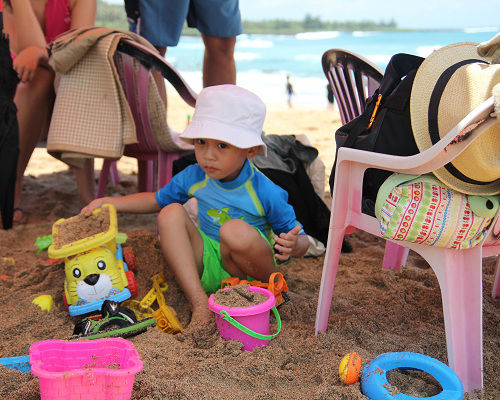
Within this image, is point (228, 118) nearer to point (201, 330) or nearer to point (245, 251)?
point (245, 251)

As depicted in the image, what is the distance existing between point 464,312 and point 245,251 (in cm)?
84

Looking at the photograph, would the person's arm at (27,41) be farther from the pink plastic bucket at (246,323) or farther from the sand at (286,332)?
the pink plastic bucket at (246,323)

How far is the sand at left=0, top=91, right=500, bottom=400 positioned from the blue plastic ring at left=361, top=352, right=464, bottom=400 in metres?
0.04

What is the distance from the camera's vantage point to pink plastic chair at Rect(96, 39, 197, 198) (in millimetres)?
2555

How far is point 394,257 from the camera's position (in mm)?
2326

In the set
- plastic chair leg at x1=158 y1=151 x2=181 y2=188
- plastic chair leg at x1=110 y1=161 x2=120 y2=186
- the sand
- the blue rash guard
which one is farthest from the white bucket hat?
plastic chair leg at x1=110 y1=161 x2=120 y2=186

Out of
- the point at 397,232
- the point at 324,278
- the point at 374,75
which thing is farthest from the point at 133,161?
the point at 397,232

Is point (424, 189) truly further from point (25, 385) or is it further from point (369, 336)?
point (25, 385)

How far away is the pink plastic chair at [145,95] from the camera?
255cm

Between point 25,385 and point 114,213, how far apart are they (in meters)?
0.85

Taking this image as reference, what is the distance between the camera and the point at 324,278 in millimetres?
1702

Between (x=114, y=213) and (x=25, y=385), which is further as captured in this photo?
(x=114, y=213)

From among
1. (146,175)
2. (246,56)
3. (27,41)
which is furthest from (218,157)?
(246,56)

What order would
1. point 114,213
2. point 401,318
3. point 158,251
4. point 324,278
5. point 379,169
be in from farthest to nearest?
point 158,251 → point 114,213 → point 401,318 → point 324,278 → point 379,169
